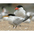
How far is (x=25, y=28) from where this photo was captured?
354 cm

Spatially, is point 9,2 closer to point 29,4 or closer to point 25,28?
point 29,4

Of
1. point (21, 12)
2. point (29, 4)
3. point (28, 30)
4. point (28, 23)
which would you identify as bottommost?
point (28, 30)

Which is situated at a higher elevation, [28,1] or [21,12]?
[28,1]

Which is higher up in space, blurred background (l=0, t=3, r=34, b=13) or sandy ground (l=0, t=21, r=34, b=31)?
blurred background (l=0, t=3, r=34, b=13)

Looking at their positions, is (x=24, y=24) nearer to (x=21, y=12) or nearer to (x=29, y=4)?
(x=21, y=12)

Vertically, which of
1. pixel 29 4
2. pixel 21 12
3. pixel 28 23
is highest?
pixel 29 4

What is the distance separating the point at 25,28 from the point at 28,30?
108mm

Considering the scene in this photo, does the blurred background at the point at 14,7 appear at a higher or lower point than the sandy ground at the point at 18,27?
higher

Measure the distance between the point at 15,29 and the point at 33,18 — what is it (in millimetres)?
616

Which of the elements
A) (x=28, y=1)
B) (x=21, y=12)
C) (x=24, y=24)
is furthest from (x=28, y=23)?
(x=28, y=1)

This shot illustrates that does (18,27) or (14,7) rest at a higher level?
(14,7)

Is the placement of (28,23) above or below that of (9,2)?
below

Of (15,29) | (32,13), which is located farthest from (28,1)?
(15,29)

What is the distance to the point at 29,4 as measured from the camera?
3.56m
